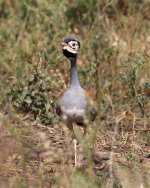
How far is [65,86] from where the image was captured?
716cm

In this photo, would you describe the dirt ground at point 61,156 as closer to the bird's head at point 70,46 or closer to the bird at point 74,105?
the bird at point 74,105

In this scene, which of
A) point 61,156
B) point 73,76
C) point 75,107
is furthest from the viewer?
point 73,76

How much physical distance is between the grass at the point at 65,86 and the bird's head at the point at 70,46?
1.99ft

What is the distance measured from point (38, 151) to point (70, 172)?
704mm

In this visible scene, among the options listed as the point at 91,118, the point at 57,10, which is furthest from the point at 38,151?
the point at 57,10

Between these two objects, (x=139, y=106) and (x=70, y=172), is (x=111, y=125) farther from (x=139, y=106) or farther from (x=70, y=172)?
(x=70, y=172)

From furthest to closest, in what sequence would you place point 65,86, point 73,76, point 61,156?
1. point 65,86
2. point 73,76
3. point 61,156

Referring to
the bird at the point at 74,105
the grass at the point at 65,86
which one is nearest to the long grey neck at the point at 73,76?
the bird at the point at 74,105

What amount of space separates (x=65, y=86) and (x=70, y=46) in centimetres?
155

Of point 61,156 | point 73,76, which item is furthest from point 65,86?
point 61,156

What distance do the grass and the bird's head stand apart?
1.99 ft

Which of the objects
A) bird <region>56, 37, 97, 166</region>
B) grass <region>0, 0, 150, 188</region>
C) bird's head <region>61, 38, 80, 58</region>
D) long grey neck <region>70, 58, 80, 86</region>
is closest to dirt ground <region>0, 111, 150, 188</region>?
grass <region>0, 0, 150, 188</region>

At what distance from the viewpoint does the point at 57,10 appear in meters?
8.14

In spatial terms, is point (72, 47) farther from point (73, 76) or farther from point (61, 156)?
point (61, 156)
